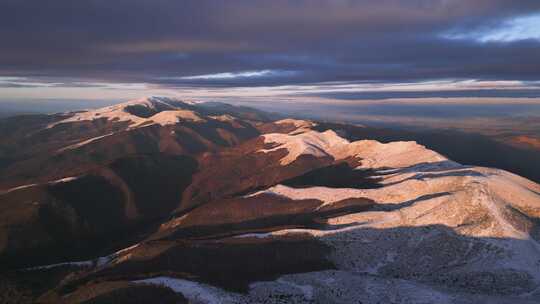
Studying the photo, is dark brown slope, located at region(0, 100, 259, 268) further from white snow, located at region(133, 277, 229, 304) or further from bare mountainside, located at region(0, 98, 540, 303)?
white snow, located at region(133, 277, 229, 304)

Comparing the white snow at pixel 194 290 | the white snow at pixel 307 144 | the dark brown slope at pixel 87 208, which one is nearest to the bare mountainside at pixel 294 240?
the white snow at pixel 194 290

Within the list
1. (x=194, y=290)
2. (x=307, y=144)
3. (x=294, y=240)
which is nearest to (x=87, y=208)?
(x=294, y=240)

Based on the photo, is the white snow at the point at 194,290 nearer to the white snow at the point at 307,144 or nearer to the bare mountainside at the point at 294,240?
the bare mountainside at the point at 294,240

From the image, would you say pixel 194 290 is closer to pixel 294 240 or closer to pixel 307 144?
pixel 294 240

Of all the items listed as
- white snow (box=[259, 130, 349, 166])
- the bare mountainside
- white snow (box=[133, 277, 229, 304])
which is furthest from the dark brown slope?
white snow (box=[259, 130, 349, 166])

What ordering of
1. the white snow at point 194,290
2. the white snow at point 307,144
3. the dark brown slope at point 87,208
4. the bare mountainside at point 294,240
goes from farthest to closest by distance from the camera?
the white snow at point 307,144 < the dark brown slope at point 87,208 < the bare mountainside at point 294,240 < the white snow at point 194,290

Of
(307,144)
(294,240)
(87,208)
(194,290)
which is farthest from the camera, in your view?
(307,144)

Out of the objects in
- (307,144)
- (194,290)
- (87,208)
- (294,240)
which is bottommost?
(87,208)

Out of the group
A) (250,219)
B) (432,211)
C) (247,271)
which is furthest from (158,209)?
(432,211)

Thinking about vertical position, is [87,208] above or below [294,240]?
below

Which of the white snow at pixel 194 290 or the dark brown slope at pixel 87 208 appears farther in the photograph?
the dark brown slope at pixel 87 208

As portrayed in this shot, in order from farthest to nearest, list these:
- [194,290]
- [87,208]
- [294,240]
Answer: [87,208] → [294,240] → [194,290]

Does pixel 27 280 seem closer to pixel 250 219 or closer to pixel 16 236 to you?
pixel 16 236
